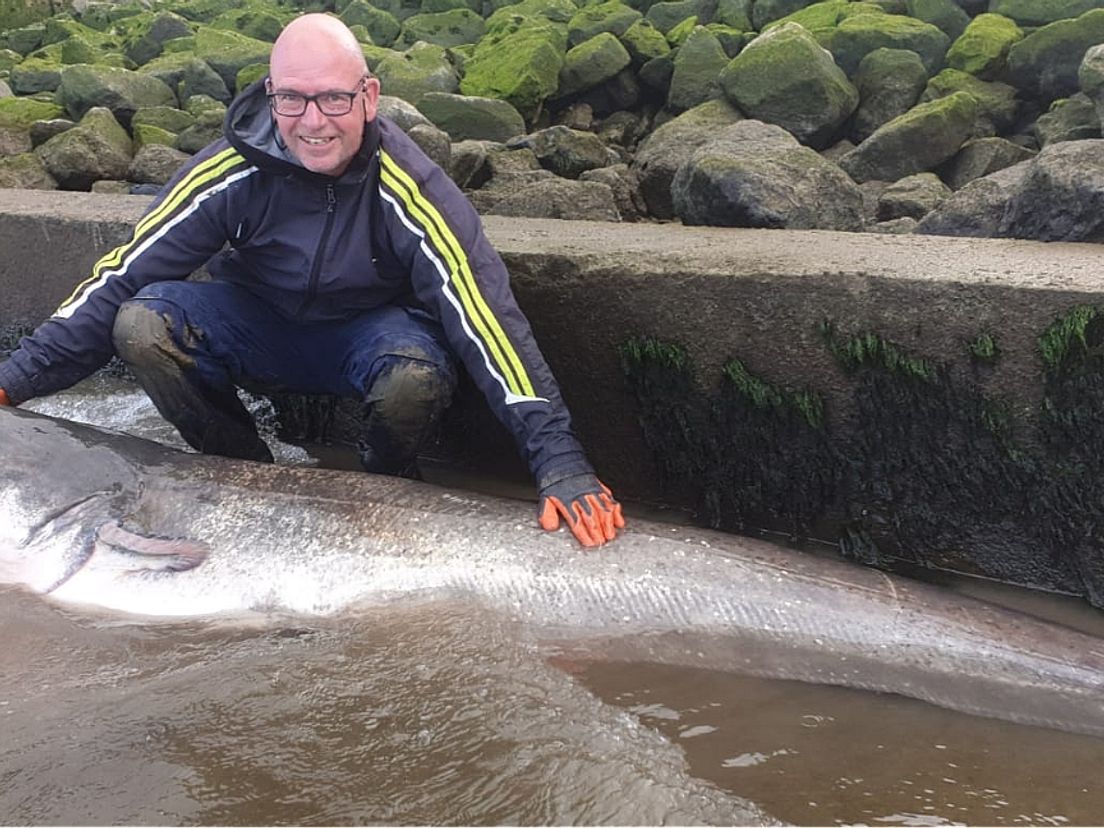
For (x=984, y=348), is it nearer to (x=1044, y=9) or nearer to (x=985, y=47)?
(x=985, y=47)

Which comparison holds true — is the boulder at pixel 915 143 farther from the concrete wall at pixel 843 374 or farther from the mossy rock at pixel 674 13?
the mossy rock at pixel 674 13

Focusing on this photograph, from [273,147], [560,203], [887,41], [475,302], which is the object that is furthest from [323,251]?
[887,41]

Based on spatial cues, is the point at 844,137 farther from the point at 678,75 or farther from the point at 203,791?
the point at 203,791

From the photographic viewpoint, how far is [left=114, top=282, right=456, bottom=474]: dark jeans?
3730mm

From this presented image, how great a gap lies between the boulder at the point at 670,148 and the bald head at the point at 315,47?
156 inches

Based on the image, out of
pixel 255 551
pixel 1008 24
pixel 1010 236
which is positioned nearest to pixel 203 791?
pixel 255 551

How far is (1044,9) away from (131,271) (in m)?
9.81

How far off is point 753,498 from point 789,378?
1.70 feet

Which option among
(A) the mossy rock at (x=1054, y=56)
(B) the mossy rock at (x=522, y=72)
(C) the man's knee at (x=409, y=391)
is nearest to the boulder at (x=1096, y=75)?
(A) the mossy rock at (x=1054, y=56)

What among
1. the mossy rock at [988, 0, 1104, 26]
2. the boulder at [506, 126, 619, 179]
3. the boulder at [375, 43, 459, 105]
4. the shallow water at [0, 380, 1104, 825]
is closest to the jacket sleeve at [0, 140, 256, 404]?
the shallow water at [0, 380, 1104, 825]

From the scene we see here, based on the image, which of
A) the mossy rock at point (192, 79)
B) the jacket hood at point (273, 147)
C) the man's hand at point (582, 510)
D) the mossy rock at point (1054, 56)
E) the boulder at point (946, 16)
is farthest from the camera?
the mossy rock at point (192, 79)

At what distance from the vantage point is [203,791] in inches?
93.7

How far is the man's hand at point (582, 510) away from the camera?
3.12m

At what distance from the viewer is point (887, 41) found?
1041cm
